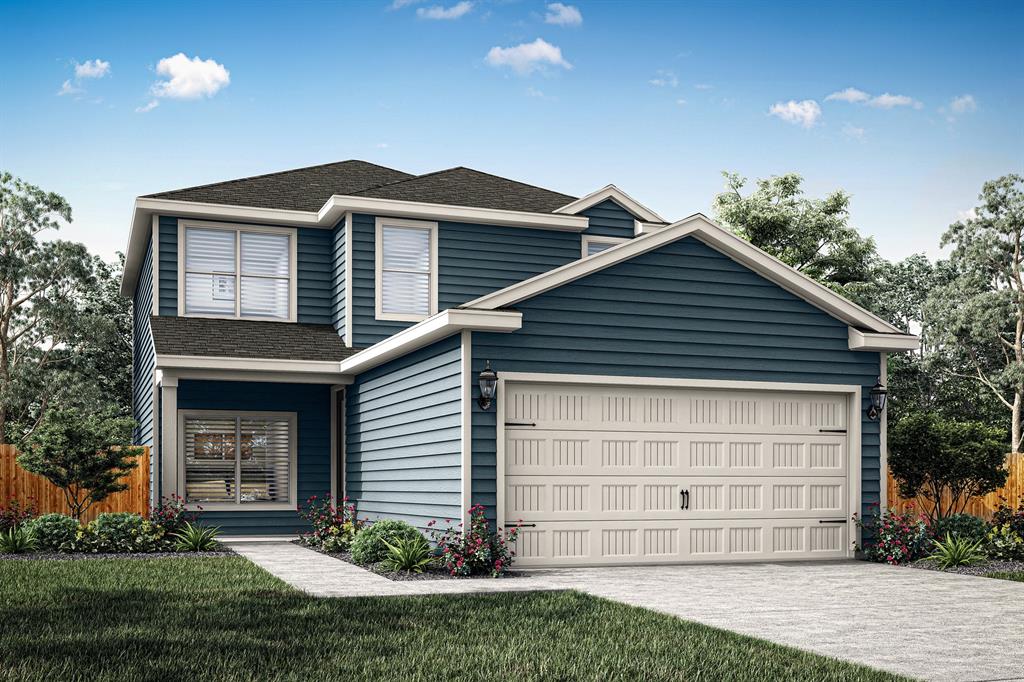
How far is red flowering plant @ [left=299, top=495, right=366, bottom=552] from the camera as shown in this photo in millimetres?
16281

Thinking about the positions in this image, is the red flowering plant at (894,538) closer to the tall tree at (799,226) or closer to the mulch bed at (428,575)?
the mulch bed at (428,575)

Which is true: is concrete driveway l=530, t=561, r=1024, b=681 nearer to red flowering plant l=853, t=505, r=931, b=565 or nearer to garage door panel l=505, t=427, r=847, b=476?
red flowering plant l=853, t=505, r=931, b=565

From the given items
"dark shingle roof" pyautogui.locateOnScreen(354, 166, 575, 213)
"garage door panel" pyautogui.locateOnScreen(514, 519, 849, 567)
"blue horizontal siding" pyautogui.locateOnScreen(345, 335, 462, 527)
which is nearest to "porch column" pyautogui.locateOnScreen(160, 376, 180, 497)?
"blue horizontal siding" pyautogui.locateOnScreen(345, 335, 462, 527)

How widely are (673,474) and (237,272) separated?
8.62m

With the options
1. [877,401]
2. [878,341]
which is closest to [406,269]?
[878,341]

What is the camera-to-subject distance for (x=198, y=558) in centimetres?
1429

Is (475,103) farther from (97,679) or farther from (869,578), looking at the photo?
(97,679)

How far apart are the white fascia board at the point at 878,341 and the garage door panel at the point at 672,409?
0.77 metres

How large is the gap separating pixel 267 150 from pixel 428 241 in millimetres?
11725

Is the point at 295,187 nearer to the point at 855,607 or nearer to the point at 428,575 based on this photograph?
the point at 428,575

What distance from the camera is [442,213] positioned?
18.8 metres


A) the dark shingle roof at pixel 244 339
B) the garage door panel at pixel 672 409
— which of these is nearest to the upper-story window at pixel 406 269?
the dark shingle roof at pixel 244 339

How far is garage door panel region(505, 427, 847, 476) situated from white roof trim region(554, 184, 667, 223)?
21.8 feet

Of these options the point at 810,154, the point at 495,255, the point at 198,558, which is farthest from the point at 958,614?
the point at 810,154
